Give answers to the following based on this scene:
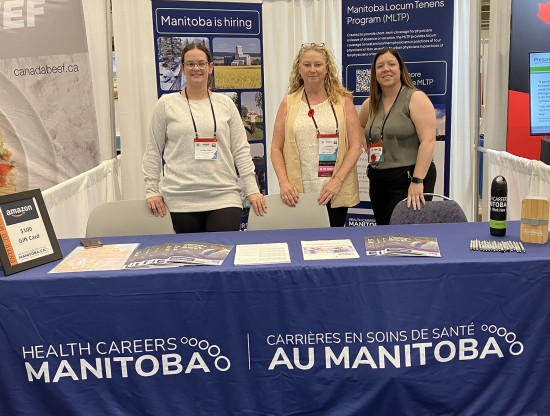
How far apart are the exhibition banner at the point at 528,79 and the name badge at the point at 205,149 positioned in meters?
2.28

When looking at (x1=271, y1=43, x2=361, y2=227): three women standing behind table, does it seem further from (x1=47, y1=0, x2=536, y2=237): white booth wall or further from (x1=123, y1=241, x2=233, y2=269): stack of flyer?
(x1=47, y1=0, x2=536, y2=237): white booth wall

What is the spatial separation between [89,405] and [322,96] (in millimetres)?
1839

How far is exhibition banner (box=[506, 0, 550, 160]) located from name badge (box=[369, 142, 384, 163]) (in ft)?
4.60

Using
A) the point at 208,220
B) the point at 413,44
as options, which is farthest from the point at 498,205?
the point at 413,44

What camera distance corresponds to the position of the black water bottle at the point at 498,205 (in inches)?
77.2

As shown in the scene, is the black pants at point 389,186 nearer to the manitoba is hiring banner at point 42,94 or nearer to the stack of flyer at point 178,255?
the stack of flyer at point 178,255

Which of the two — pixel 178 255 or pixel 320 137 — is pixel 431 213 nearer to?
pixel 320 137

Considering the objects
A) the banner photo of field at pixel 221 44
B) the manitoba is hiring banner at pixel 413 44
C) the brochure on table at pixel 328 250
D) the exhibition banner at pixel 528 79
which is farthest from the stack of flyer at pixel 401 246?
the manitoba is hiring banner at pixel 413 44

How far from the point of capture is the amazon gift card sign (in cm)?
178

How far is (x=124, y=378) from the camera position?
1.72m

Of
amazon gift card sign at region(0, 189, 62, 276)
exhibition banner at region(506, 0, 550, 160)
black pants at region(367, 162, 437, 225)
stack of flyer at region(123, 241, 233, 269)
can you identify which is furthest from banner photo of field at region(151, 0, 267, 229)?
amazon gift card sign at region(0, 189, 62, 276)

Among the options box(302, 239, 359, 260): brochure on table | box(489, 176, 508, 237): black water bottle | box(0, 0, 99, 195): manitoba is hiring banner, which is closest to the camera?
box(302, 239, 359, 260): brochure on table

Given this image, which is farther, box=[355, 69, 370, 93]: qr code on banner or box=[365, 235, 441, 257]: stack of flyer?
box=[355, 69, 370, 93]: qr code on banner

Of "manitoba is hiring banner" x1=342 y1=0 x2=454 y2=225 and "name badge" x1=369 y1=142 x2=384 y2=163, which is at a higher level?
"manitoba is hiring banner" x1=342 y1=0 x2=454 y2=225
